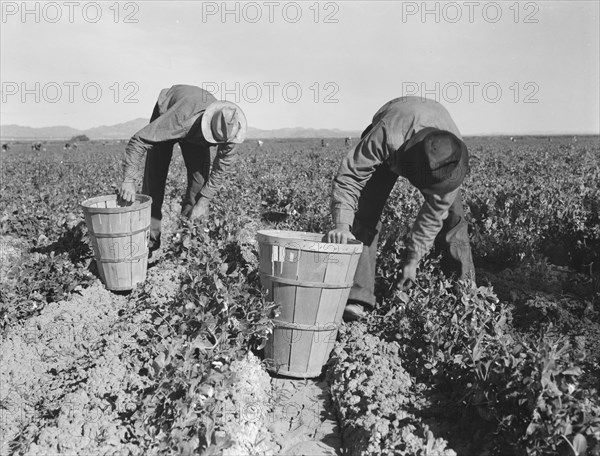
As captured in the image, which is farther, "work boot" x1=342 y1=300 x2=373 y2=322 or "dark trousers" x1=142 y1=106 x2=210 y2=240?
"dark trousers" x1=142 y1=106 x2=210 y2=240

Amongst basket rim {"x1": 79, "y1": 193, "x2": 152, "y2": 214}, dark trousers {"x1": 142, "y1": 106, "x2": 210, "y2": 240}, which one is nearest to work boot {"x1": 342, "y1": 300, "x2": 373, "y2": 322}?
basket rim {"x1": 79, "y1": 193, "x2": 152, "y2": 214}

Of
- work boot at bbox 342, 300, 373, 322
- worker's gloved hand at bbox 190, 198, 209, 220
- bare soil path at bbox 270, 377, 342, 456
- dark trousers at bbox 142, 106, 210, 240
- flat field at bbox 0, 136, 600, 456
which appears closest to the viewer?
flat field at bbox 0, 136, 600, 456

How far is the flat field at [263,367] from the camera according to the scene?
2621mm

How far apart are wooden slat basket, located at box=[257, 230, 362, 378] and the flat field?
0.13 m

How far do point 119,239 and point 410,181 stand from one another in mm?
2635

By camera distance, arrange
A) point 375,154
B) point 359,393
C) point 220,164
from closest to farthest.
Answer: point 359,393 < point 375,154 < point 220,164

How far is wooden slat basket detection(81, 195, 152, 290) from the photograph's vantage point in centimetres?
470

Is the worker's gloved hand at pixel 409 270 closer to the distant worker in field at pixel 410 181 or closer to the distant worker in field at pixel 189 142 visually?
the distant worker in field at pixel 410 181

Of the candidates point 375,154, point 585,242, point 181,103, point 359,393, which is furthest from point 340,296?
point 585,242

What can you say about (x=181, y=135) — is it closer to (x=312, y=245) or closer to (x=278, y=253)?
(x=278, y=253)

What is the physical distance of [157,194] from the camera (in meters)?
5.82

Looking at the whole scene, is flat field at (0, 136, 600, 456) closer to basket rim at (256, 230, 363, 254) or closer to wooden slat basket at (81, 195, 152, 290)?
wooden slat basket at (81, 195, 152, 290)

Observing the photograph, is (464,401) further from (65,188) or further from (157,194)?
(65,188)

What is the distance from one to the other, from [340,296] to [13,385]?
2097 millimetres
